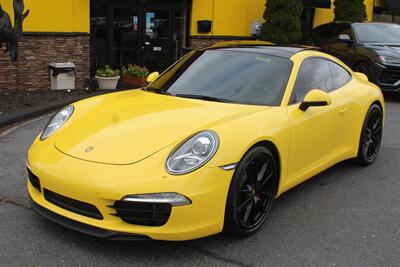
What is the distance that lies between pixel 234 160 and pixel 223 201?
0.28m

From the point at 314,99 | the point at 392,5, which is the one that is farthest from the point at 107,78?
the point at 392,5

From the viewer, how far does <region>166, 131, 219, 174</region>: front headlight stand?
3242mm

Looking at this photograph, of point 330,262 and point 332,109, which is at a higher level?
point 332,109

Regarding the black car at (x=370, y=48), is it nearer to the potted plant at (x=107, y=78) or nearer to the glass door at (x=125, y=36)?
the glass door at (x=125, y=36)

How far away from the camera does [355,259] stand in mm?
3436

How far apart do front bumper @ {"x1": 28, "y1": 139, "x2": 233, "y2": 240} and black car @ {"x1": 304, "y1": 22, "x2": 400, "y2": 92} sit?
7710 mm

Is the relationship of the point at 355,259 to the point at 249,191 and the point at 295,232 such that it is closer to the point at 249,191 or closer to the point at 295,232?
the point at 295,232

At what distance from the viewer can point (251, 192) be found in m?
3.66

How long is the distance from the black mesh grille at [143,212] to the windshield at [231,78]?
1.31 metres

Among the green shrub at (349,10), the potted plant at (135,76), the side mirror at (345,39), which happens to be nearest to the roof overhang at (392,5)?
the green shrub at (349,10)

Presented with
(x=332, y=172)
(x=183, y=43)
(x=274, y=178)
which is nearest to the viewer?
(x=274, y=178)

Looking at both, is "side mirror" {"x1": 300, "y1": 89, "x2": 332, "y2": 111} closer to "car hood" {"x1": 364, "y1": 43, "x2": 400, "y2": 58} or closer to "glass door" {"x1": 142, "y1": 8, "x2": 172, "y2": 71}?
"car hood" {"x1": 364, "y1": 43, "x2": 400, "y2": 58}

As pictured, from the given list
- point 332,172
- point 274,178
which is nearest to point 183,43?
point 332,172

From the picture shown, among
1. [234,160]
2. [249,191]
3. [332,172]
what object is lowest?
[332,172]
